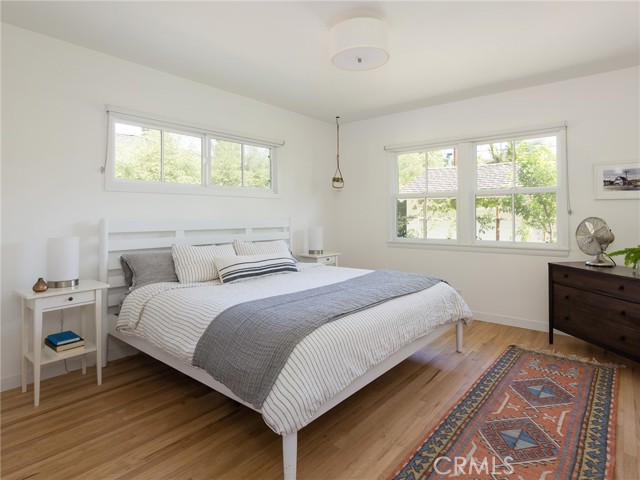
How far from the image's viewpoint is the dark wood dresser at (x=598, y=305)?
2646 mm

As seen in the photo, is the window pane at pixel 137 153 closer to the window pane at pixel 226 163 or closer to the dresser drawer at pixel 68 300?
the window pane at pixel 226 163

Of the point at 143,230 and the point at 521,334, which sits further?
the point at 521,334

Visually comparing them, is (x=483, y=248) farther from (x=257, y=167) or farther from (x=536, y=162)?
(x=257, y=167)

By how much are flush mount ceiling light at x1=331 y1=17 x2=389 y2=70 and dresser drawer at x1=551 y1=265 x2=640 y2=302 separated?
234 centimetres

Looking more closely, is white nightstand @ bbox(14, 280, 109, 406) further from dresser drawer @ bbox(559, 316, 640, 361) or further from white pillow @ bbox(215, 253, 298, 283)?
dresser drawer @ bbox(559, 316, 640, 361)

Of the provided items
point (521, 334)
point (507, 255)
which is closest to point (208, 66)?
point (507, 255)

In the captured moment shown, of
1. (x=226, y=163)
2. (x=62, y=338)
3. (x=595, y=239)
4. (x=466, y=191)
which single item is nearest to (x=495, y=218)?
(x=466, y=191)

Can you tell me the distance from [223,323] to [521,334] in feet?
9.96

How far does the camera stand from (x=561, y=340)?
3455 millimetres

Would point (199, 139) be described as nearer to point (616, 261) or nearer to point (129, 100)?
point (129, 100)

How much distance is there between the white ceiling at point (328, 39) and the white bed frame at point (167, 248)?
1.38m

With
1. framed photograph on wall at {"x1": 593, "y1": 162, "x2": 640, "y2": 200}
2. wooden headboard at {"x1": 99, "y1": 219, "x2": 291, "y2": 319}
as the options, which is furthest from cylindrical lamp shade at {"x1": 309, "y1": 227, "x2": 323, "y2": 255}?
framed photograph on wall at {"x1": 593, "y1": 162, "x2": 640, "y2": 200}

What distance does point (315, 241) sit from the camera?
177 inches

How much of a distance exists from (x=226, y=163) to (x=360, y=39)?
2078 millimetres
